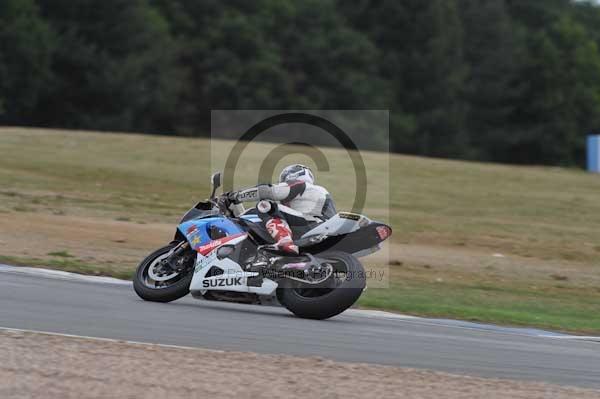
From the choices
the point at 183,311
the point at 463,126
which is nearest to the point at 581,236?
the point at 183,311

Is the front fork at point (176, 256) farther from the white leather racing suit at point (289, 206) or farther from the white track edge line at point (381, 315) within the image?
the white track edge line at point (381, 315)

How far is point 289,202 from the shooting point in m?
12.1

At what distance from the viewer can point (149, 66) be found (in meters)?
66.6

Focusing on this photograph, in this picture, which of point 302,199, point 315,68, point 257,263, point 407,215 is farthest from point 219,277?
point 315,68

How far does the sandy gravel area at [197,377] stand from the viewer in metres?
7.89

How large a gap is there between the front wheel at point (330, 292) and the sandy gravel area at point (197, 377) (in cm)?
210

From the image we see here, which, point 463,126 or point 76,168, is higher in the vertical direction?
point 463,126

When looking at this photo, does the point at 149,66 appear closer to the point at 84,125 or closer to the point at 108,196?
the point at 84,125

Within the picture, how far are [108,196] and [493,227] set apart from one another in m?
9.14

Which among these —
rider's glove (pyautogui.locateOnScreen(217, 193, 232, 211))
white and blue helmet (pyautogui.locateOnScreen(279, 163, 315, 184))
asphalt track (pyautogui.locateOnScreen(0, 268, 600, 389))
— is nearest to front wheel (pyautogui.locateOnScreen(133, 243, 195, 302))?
asphalt track (pyautogui.locateOnScreen(0, 268, 600, 389))

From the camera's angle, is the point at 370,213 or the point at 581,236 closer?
the point at 581,236

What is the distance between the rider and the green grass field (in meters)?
2.40

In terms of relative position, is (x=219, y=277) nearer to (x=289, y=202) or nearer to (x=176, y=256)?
(x=176, y=256)

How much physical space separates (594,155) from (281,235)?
107 ft
